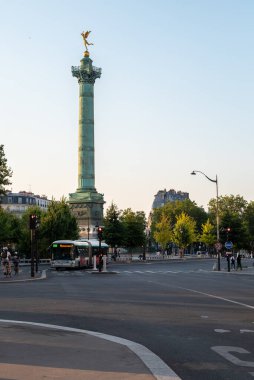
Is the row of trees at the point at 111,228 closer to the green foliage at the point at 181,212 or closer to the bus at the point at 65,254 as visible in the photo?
the bus at the point at 65,254

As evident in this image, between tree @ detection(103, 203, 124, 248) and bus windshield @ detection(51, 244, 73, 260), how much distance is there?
128ft

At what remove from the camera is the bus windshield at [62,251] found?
56.8 metres

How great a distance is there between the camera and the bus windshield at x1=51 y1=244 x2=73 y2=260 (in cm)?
5684

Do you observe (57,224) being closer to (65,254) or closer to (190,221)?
(65,254)

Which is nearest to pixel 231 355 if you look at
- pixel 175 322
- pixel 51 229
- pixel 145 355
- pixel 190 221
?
pixel 145 355

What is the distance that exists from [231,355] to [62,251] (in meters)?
48.8

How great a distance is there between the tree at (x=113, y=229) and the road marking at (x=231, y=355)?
86851mm

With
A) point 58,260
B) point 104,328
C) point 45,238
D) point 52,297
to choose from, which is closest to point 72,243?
point 58,260

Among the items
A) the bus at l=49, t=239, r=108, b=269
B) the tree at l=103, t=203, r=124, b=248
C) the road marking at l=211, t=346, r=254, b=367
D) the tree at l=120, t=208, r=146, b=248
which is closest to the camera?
the road marking at l=211, t=346, r=254, b=367

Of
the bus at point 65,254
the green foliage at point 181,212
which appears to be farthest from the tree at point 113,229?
the green foliage at point 181,212

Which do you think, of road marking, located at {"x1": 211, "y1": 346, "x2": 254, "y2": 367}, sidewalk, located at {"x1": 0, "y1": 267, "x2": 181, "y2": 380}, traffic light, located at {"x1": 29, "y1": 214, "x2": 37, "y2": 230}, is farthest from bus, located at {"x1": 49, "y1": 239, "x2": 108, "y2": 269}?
road marking, located at {"x1": 211, "y1": 346, "x2": 254, "y2": 367}

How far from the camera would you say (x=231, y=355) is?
8.84m

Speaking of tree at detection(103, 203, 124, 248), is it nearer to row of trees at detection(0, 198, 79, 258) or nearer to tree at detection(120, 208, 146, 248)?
tree at detection(120, 208, 146, 248)

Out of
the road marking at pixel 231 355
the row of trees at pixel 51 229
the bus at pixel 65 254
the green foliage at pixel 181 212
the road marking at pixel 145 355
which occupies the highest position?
the green foliage at pixel 181 212
